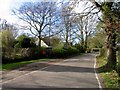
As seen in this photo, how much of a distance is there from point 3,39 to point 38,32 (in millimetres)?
11273

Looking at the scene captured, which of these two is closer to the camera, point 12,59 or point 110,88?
point 110,88

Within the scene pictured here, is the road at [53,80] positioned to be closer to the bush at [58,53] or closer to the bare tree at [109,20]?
the bare tree at [109,20]

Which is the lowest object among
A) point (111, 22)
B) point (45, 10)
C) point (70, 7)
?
point (111, 22)

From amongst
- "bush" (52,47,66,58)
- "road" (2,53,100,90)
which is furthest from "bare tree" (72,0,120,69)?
"bush" (52,47,66,58)

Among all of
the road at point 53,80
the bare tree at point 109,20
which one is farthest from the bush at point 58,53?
the road at point 53,80

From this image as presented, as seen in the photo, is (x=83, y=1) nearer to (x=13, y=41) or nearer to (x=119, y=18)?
(x=119, y=18)

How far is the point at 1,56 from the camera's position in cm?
3581

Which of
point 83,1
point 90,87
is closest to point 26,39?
point 83,1

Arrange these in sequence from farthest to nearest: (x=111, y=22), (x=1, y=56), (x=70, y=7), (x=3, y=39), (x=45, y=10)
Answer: (x=45, y=10)
(x=3, y=39)
(x=1, y=56)
(x=70, y=7)
(x=111, y=22)

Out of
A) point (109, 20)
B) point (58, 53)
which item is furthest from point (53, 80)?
point (58, 53)

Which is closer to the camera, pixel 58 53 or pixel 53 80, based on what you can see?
pixel 53 80

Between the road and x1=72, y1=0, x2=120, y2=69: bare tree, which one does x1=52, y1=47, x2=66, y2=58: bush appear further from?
the road

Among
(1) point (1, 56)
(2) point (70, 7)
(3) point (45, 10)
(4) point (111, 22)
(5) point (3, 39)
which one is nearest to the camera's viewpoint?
(4) point (111, 22)

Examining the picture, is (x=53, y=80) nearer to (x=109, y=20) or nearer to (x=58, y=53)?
(x=109, y=20)
